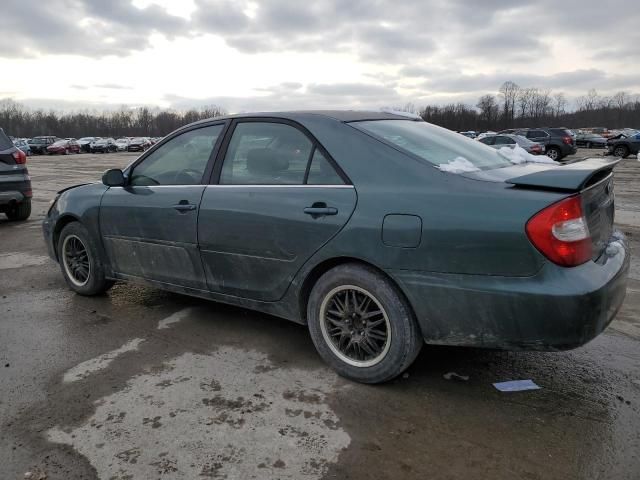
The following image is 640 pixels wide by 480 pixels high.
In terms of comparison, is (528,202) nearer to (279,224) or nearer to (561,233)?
(561,233)

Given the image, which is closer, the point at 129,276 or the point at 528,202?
the point at 528,202

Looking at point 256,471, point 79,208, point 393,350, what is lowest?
point 256,471

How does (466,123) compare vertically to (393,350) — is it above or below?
above

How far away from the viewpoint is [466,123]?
282ft

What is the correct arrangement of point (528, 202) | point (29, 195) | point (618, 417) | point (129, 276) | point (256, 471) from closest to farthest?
point (256, 471)
point (528, 202)
point (618, 417)
point (129, 276)
point (29, 195)

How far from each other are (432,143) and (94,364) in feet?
8.65

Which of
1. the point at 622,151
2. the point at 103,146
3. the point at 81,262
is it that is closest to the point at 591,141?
the point at 622,151

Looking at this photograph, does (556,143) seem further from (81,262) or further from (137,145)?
(137,145)

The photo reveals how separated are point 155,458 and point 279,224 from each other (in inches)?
58.0

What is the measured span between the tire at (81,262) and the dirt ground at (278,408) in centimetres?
49

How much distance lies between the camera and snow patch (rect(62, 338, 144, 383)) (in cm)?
335

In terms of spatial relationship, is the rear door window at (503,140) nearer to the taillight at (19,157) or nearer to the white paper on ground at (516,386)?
the taillight at (19,157)

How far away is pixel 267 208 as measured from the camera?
3.38 m

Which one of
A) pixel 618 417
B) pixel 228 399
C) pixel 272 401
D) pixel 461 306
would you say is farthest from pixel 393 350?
pixel 618 417
